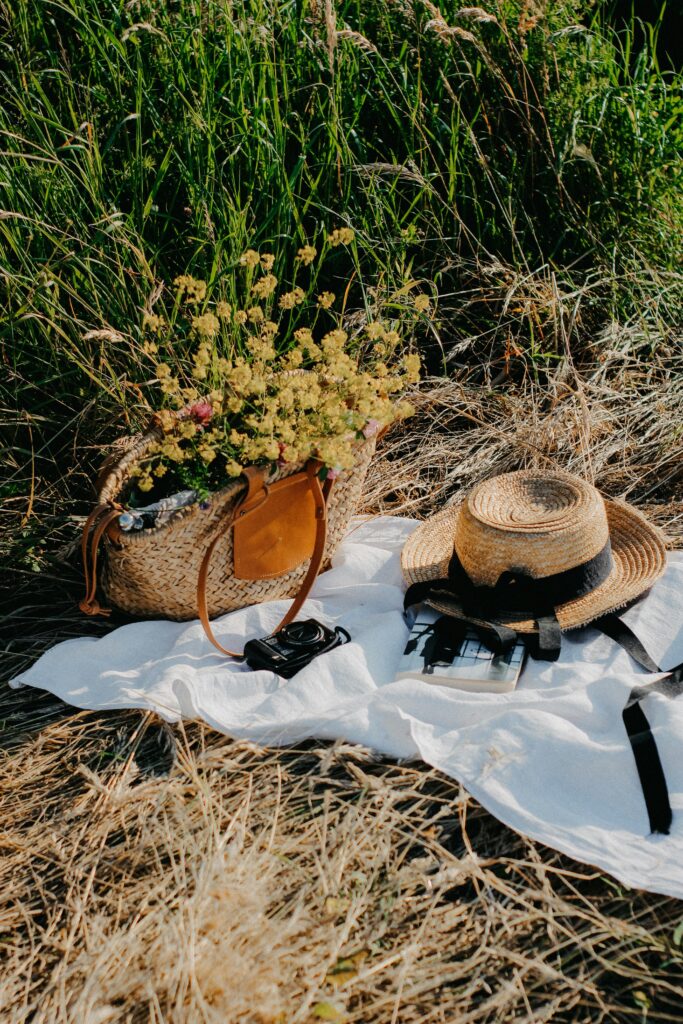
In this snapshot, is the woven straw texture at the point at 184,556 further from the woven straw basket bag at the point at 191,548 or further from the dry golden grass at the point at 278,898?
the dry golden grass at the point at 278,898

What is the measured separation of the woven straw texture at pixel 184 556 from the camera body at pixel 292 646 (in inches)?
7.7

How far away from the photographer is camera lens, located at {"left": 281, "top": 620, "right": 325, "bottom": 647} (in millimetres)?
2338

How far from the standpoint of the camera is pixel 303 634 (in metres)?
2.36

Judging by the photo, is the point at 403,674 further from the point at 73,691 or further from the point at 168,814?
the point at 73,691

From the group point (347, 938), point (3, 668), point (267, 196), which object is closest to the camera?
point (347, 938)

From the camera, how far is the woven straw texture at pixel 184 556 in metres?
2.26

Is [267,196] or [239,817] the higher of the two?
[267,196]

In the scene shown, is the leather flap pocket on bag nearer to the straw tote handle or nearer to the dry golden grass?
the straw tote handle

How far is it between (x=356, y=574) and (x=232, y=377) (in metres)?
0.71

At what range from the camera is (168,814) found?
1.93m

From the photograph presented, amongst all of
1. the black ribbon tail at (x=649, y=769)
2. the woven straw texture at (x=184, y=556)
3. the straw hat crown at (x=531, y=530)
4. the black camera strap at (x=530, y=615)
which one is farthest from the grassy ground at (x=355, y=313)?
the straw hat crown at (x=531, y=530)

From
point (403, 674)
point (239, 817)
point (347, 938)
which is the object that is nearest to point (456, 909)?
point (347, 938)

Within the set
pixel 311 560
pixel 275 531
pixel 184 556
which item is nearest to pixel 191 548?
pixel 184 556

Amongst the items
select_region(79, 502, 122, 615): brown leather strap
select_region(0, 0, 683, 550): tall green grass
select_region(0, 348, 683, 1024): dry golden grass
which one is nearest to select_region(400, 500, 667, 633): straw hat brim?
select_region(0, 348, 683, 1024): dry golden grass
